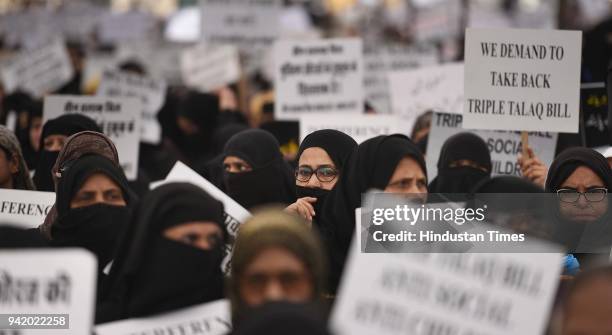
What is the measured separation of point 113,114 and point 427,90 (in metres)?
2.59

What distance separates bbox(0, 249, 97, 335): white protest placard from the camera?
356 cm

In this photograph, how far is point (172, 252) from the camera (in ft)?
13.1

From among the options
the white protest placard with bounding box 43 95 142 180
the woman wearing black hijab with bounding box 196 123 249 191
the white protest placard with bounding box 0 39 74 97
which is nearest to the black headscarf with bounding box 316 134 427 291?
the woman wearing black hijab with bounding box 196 123 249 191

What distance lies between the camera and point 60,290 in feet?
11.8

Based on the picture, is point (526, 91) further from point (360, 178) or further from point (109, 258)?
point (109, 258)

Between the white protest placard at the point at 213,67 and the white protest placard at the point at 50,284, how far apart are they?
9.32m

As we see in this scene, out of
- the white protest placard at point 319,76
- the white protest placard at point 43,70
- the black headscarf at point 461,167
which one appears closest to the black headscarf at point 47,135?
the black headscarf at point 461,167

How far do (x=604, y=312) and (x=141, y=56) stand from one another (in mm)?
15285

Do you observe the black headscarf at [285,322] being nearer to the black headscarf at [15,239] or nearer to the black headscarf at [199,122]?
the black headscarf at [15,239]

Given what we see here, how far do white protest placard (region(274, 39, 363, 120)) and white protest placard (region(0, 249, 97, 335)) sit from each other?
5.85m

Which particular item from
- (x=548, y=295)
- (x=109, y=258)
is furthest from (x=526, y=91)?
(x=548, y=295)

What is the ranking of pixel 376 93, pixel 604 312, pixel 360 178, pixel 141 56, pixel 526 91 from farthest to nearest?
pixel 141 56 → pixel 376 93 → pixel 526 91 → pixel 360 178 → pixel 604 312

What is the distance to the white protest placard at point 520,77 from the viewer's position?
663cm

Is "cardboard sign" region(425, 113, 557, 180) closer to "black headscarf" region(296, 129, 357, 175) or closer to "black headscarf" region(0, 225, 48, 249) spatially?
"black headscarf" region(296, 129, 357, 175)
